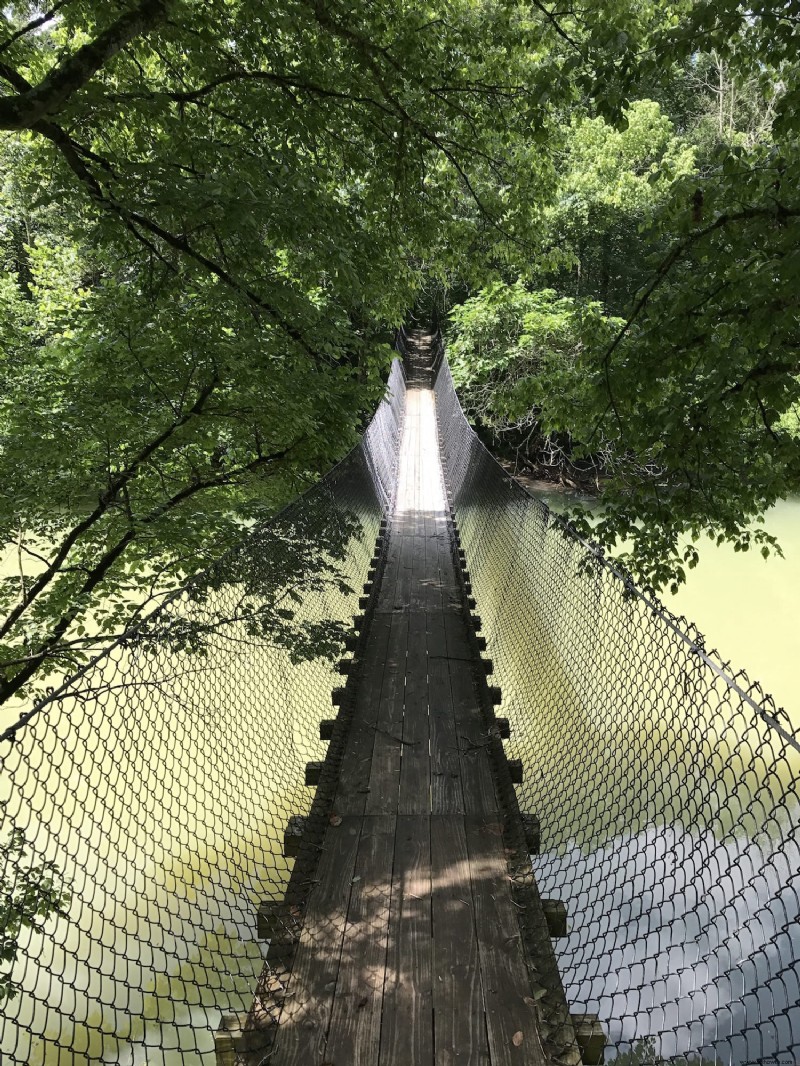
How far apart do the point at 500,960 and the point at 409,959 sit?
0.22 metres

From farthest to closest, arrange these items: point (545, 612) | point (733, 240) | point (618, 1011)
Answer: point (545, 612) → point (618, 1011) → point (733, 240)

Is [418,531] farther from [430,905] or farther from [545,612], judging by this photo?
[430,905]

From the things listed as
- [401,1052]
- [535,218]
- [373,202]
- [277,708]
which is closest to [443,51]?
[373,202]

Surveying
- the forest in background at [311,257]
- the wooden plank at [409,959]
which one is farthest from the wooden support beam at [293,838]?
the forest in background at [311,257]

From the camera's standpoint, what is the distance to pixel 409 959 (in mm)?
1672

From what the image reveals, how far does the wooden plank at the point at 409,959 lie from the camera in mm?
1466

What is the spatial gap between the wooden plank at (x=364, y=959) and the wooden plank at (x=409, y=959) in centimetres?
2

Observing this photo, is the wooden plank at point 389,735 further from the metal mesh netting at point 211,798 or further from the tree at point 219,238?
the tree at point 219,238

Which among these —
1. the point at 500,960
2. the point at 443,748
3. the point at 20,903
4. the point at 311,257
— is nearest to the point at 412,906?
the point at 500,960

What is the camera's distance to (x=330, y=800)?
231 centimetres

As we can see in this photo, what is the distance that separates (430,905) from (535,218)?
4672mm

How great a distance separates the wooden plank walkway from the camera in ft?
4.86

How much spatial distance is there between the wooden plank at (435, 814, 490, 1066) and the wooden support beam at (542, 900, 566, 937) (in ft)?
0.66

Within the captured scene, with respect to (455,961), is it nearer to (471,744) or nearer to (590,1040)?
(590,1040)
